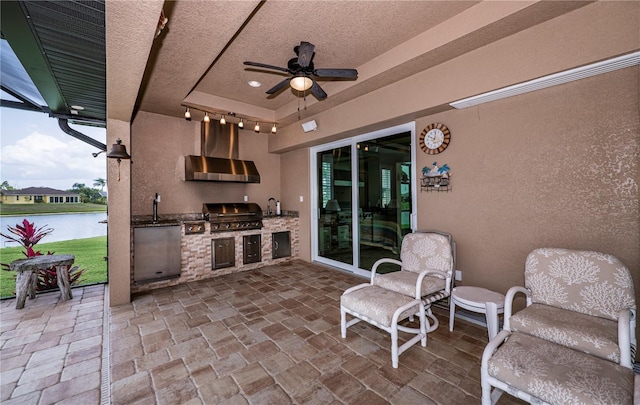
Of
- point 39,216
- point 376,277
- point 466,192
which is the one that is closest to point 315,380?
point 376,277

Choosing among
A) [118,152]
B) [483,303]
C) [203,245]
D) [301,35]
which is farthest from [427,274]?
[118,152]

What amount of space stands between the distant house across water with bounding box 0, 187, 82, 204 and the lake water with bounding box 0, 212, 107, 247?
273 mm

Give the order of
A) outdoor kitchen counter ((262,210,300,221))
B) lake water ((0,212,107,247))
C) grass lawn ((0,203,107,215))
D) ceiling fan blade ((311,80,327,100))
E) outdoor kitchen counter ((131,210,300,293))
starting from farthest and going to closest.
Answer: outdoor kitchen counter ((262,210,300,221)), outdoor kitchen counter ((131,210,300,293)), lake water ((0,212,107,247)), grass lawn ((0,203,107,215)), ceiling fan blade ((311,80,327,100))

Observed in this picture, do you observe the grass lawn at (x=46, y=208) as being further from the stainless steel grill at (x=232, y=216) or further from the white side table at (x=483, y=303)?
the white side table at (x=483, y=303)

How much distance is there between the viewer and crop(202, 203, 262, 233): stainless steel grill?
15.6ft

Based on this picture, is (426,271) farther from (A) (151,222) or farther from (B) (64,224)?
(B) (64,224)

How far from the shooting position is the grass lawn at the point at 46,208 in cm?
360

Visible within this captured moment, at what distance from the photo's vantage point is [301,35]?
2787 millimetres

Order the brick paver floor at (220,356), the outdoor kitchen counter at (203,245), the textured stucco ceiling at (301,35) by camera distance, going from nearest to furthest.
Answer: the brick paver floor at (220,356), the textured stucco ceiling at (301,35), the outdoor kitchen counter at (203,245)

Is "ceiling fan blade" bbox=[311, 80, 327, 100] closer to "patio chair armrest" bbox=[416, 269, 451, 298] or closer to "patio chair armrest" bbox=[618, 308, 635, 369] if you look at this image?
"patio chair armrest" bbox=[416, 269, 451, 298]

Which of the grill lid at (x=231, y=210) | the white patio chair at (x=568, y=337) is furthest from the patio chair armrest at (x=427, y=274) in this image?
the grill lid at (x=231, y=210)

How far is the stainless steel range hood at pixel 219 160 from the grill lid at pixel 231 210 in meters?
0.57

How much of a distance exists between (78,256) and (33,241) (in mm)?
1200

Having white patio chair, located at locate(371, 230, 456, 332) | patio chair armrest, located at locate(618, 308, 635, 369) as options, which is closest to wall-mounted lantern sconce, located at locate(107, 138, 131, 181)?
white patio chair, located at locate(371, 230, 456, 332)
